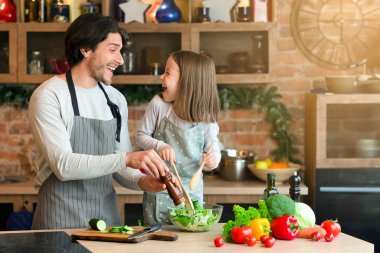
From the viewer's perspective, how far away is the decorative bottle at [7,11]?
5.56m

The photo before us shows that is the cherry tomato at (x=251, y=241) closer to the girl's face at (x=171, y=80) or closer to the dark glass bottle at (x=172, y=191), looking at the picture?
the dark glass bottle at (x=172, y=191)

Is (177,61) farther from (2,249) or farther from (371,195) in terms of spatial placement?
(371,195)

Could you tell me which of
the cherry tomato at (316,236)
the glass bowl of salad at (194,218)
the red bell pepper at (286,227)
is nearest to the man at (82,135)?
the glass bowl of salad at (194,218)

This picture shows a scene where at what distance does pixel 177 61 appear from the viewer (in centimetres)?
400

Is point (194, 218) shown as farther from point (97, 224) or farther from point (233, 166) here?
point (233, 166)

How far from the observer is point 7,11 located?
5559 mm

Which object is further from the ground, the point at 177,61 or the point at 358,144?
the point at 177,61

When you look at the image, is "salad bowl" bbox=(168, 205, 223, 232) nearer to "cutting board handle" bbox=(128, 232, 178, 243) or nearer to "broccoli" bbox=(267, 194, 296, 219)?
"cutting board handle" bbox=(128, 232, 178, 243)

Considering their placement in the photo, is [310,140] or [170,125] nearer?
[170,125]

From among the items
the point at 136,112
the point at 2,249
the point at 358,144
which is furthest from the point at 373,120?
the point at 2,249

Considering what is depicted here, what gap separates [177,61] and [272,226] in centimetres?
126

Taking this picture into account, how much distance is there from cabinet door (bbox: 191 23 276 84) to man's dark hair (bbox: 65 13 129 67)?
79.9 inches

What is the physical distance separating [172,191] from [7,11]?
2976 millimetres

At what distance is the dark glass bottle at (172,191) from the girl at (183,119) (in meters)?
0.80
